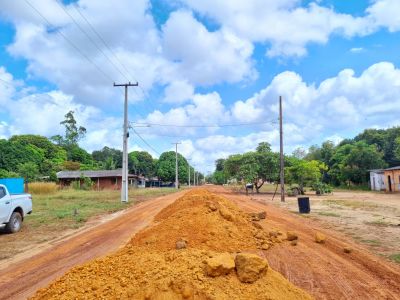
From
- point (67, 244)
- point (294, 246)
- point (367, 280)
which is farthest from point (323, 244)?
point (67, 244)

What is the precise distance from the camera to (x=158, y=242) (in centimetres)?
941

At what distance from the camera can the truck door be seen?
13.2 meters

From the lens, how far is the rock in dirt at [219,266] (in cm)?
536

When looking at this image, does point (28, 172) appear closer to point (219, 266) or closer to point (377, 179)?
point (377, 179)

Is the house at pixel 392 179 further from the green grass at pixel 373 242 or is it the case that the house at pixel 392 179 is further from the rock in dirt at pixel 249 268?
the rock in dirt at pixel 249 268

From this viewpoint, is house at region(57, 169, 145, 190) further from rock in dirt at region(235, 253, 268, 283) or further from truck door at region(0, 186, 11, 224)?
rock in dirt at region(235, 253, 268, 283)

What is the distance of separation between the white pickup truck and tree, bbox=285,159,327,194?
107 feet

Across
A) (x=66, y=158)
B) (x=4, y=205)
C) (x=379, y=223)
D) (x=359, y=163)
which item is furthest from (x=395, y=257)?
(x=66, y=158)

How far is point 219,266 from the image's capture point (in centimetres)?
543

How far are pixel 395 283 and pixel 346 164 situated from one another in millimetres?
56136

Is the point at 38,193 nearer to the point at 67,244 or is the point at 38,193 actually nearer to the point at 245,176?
the point at 245,176

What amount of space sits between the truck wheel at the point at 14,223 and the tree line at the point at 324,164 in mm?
32604

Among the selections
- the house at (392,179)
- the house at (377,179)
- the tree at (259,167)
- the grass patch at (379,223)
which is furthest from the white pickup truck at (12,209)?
the house at (377,179)

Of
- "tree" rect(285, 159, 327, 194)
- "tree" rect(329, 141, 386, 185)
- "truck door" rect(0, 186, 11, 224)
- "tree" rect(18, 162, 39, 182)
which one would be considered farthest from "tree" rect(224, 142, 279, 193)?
"truck door" rect(0, 186, 11, 224)
